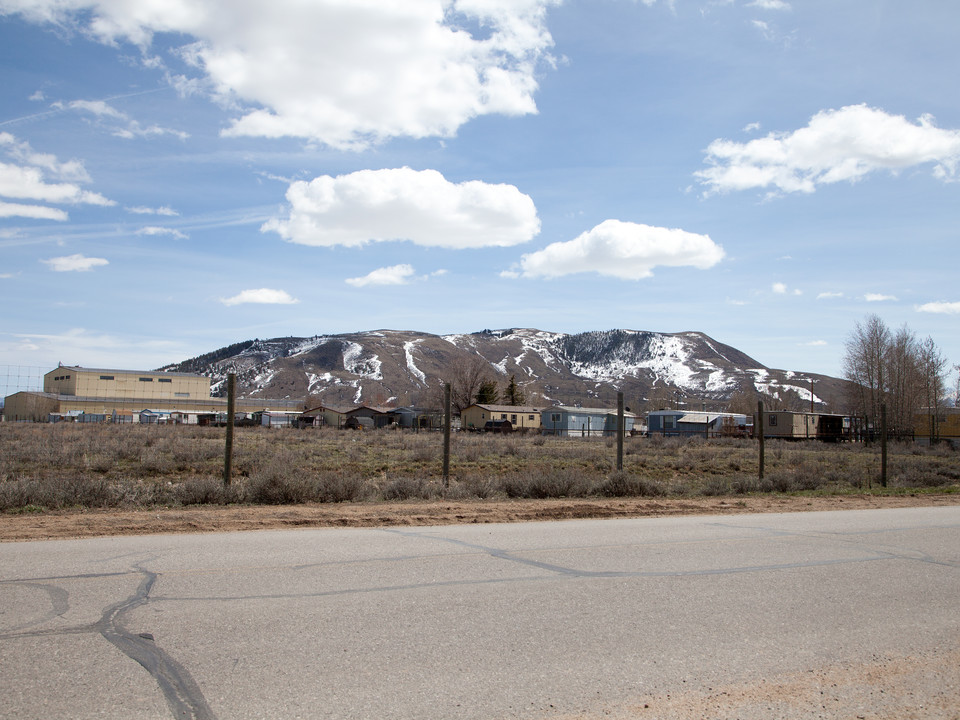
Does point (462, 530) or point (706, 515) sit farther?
point (706, 515)

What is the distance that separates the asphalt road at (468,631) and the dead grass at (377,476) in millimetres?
5145

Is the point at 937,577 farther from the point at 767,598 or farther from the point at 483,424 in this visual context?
the point at 483,424

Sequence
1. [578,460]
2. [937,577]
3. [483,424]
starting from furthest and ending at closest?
[483,424] < [578,460] < [937,577]

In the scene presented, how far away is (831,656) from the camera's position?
17.0 feet

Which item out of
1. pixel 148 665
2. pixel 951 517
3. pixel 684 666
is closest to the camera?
pixel 148 665

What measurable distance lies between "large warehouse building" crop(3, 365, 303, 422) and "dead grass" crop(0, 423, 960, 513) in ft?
225

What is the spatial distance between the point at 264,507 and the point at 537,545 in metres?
6.30

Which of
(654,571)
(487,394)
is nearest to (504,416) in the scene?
(487,394)

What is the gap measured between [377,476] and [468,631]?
1755 cm

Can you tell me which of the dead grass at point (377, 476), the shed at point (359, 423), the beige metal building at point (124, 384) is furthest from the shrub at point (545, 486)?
the beige metal building at point (124, 384)

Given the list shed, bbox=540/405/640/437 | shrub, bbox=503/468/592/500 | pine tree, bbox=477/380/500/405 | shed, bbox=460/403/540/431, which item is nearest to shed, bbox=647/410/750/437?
shed, bbox=540/405/640/437

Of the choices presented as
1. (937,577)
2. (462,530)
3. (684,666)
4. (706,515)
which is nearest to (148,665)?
(684,666)

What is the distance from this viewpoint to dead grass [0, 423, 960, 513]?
46.0 ft

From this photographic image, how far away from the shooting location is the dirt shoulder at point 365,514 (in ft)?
34.6
